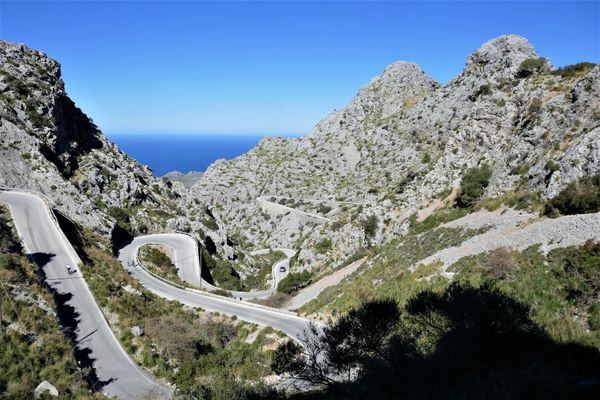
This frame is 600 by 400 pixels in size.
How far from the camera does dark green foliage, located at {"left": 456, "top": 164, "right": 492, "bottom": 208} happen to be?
32125 millimetres

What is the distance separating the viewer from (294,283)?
4625cm

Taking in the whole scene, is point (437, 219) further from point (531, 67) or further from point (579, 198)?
point (531, 67)

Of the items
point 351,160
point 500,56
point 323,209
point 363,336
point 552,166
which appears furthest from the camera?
point 351,160

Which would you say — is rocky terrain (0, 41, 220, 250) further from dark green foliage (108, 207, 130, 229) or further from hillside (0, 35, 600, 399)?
hillside (0, 35, 600, 399)

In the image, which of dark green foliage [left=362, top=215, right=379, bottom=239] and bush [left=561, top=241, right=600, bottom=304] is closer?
bush [left=561, top=241, right=600, bottom=304]

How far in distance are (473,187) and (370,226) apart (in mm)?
14714

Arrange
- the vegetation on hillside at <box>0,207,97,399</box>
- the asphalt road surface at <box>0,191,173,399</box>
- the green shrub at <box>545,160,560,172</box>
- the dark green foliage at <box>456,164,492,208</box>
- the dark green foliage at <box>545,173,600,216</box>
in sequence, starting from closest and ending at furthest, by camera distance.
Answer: the vegetation on hillside at <box>0,207,97,399</box>, the asphalt road surface at <box>0,191,173,399</box>, the dark green foliage at <box>545,173,600,216</box>, the green shrub at <box>545,160,560,172</box>, the dark green foliage at <box>456,164,492,208</box>

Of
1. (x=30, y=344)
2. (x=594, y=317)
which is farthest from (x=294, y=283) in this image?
(x=594, y=317)

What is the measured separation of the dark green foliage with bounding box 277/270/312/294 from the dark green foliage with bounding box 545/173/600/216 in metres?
28.9

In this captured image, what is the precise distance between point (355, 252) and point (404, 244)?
13.4 metres

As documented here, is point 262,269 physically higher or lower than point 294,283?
lower

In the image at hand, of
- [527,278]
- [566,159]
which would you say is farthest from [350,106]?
[527,278]

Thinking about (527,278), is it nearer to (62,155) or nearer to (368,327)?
(368,327)

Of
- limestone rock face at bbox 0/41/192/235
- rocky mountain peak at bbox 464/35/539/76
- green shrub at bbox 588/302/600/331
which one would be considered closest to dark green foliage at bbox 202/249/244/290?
limestone rock face at bbox 0/41/192/235
